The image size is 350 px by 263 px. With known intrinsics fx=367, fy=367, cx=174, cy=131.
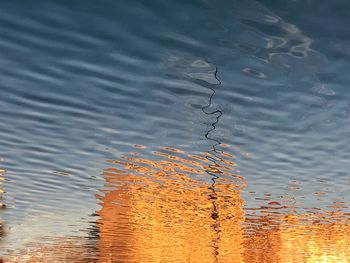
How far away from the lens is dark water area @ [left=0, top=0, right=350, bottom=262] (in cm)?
502

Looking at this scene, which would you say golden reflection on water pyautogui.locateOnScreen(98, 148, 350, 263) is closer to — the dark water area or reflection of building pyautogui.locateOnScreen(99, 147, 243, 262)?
reflection of building pyautogui.locateOnScreen(99, 147, 243, 262)

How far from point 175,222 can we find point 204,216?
1596mm

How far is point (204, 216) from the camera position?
48.2 feet

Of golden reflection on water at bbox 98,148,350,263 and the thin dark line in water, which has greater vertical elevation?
the thin dark line in water

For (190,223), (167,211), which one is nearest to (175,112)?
(167,211)

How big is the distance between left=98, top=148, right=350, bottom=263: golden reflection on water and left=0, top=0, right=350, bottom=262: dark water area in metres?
0.10

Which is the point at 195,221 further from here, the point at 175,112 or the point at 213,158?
the point at 175,112

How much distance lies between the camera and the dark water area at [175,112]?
16.5ft

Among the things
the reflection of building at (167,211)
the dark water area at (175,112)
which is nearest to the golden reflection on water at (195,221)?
the reflection of building at (167,211)

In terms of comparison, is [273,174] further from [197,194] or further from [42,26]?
[42,26]

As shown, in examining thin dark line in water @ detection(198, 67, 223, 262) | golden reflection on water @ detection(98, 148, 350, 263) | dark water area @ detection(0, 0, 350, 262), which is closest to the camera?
dark water area @ detection(0, 0, 350, 262)

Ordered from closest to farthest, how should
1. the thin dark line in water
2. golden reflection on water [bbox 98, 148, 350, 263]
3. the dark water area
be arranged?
the dark water area → the thin dark line in water → golden reflection on water [bbox 98, 148, 350, 263]

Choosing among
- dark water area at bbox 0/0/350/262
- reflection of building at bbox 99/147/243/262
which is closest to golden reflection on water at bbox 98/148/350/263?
reflection of building at bbox 99/147/243/262

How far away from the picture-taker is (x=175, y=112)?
7.34 meters
